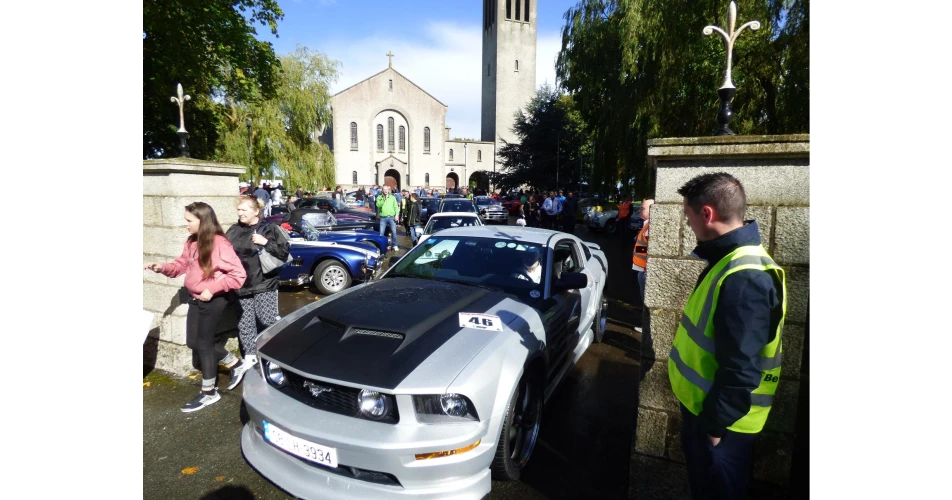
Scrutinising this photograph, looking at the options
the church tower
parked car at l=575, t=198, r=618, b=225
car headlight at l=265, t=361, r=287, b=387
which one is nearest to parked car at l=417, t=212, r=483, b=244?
car headlight at l=265, t=361, r=287, b=387

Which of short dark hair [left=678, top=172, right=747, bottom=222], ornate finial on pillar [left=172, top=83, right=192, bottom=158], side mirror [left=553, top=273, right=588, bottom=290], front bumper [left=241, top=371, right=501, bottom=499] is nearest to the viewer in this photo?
short dark hair [left=678, top=172, right=747, bottom=222]

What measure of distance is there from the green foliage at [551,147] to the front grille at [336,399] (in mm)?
34996

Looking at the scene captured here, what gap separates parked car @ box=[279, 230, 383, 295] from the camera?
27.3ft

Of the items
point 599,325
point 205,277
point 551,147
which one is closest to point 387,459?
point 205,277

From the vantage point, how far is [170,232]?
4766 millimetres

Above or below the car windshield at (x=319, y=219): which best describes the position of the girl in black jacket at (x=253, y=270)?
below

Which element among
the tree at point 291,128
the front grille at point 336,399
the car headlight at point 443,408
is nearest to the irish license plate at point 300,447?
the front grille at point 336,399

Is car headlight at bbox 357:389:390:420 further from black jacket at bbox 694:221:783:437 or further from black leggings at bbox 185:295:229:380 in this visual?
black leggings at bbox 185:295:229:380

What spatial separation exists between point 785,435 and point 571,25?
16361 millimetres

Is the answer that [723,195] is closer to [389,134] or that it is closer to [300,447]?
[300,447]

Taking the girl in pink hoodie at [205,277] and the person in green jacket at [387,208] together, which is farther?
the person in green jacket at [387,208]

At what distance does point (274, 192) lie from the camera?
25578mm

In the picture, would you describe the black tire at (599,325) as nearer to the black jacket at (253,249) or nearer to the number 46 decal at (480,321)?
the number 46 decal at (480,321)

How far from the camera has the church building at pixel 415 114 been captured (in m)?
54.6
